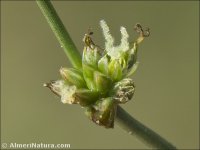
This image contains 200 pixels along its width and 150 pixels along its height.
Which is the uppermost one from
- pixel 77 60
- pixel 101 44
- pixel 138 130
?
pixel 77 60

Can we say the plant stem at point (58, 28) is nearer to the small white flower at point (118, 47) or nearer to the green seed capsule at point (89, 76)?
the green seed capsule at point (89, 76)

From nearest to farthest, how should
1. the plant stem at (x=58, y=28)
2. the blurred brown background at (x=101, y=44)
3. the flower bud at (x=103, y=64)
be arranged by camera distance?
the plant stem at (x=58, y=28), the flower bud at (x=103, y=64), the blurred brown background at (x=101, y=44)

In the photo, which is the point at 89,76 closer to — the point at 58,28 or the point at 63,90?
the point at 63,90

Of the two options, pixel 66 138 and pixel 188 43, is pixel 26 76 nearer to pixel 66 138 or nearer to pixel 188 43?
pixel 66 138

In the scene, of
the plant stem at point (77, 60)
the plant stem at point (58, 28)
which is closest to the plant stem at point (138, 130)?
the plant stem at point (77, 60)

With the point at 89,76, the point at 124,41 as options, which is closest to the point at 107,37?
the point at 124,41

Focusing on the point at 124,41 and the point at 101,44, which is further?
the point at 101,44

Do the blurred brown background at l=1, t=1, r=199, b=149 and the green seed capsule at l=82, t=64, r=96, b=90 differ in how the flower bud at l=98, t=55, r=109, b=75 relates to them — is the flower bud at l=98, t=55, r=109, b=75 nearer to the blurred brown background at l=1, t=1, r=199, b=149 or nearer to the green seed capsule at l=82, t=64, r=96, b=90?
the green seed capsule at l=82, t=64, r=96, b=90
